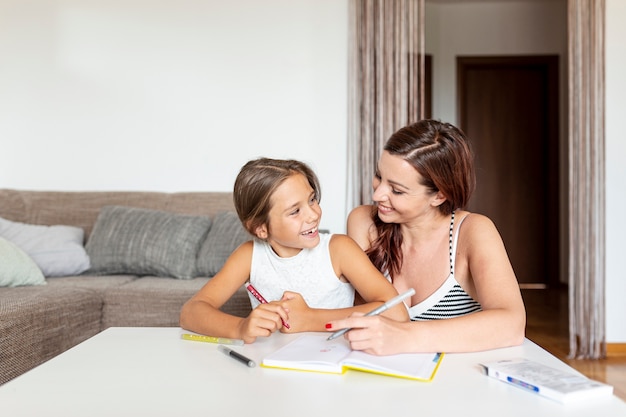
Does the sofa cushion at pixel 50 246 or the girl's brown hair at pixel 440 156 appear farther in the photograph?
the sofa cushion at pixel 50 246

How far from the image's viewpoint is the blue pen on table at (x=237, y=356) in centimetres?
107

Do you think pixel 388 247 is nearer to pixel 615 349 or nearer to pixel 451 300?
pixel 451 300

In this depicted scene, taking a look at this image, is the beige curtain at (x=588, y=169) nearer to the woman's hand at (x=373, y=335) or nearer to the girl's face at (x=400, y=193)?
the girl's face at (x=400, y=193)

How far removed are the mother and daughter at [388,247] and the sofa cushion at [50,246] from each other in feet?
6.17

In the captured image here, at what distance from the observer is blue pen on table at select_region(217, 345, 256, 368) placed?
1072 millimetres

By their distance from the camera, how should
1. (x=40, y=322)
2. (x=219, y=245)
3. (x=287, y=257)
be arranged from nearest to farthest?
1. (x=287, y=257)
2. (x=40, y=322)
3. (x=219, y=245)

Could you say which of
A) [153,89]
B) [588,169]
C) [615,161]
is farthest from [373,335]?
[153,89]

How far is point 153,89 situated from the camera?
3881 mm

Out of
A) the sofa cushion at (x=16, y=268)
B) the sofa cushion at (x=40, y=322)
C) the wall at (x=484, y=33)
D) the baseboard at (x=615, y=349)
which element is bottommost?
the baseboard at (x=615, y=349)

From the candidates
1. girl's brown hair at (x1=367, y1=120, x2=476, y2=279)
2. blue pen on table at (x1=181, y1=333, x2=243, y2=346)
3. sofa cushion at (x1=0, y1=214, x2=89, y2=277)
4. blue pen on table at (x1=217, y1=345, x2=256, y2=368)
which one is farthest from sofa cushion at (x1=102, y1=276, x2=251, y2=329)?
blue pen on table at (x1=217, y1=345, x2=256, y2=368)

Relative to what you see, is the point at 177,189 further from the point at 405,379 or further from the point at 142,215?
the point at 405,379

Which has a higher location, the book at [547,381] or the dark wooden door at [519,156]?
the dark wooden door at [519,156]

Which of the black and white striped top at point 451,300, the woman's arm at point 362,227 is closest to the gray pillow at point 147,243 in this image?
the woman's arm at point 362,227

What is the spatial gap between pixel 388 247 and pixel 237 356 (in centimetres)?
72
